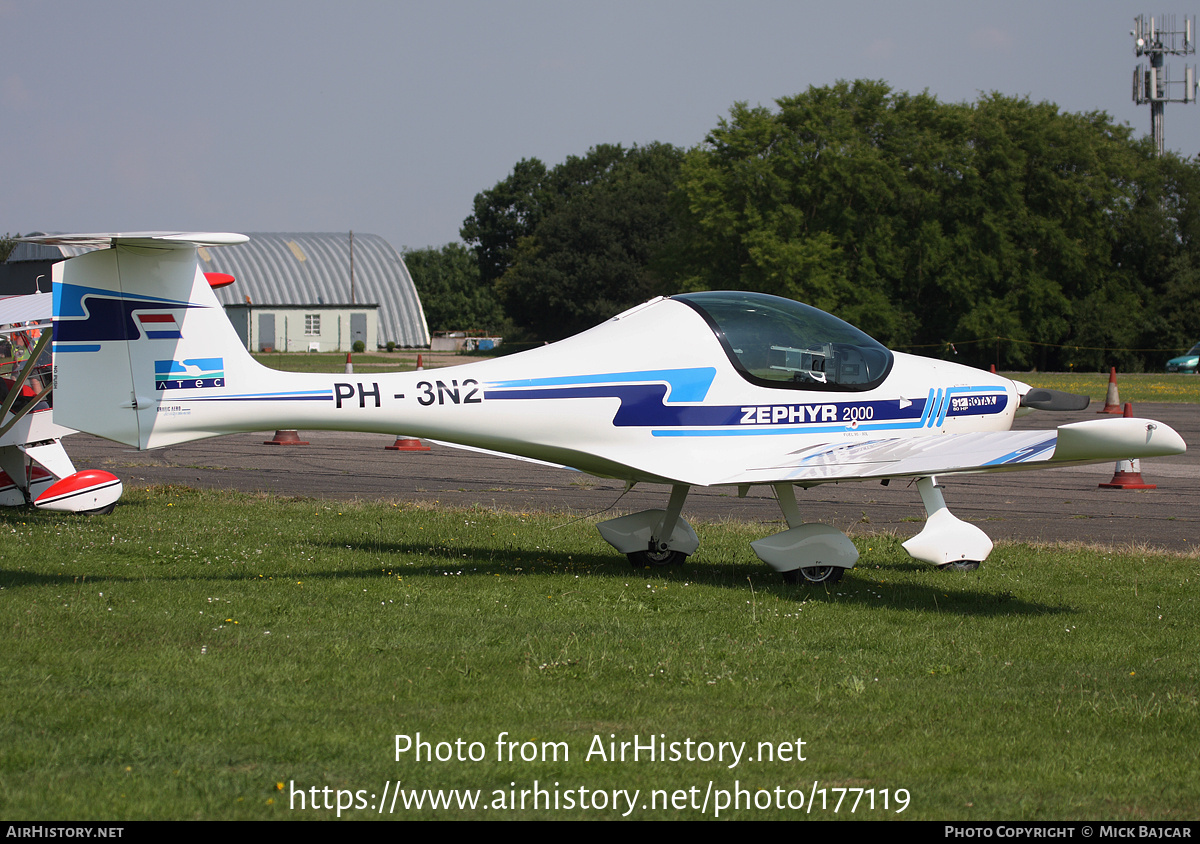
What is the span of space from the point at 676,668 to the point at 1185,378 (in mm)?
46777

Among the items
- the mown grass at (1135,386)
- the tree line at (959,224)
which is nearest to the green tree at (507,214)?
the tree line at (959,224)

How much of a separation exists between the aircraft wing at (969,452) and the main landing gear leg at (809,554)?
0.39m

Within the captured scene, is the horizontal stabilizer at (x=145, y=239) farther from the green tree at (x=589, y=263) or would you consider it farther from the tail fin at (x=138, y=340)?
the green tree at (x=589, y=263)

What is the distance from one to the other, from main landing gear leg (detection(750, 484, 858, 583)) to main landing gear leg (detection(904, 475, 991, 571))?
→ 1.66ft

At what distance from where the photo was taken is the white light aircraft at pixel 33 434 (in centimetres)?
1144

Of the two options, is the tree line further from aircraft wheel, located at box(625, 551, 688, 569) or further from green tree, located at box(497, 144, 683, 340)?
aircraft wheel, located at box(625, 551, 688, 569)

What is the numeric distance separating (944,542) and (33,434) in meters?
9.55

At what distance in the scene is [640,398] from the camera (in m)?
8.59

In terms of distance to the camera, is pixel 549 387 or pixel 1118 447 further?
pixel 549 387

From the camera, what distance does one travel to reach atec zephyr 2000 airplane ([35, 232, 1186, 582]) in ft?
25.9

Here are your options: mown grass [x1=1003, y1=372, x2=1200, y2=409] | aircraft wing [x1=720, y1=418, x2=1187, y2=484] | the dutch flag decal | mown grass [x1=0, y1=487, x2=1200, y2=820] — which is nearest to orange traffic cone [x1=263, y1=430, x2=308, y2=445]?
mown grass [x1=0, y1=487, x2=1200, y2=820]
